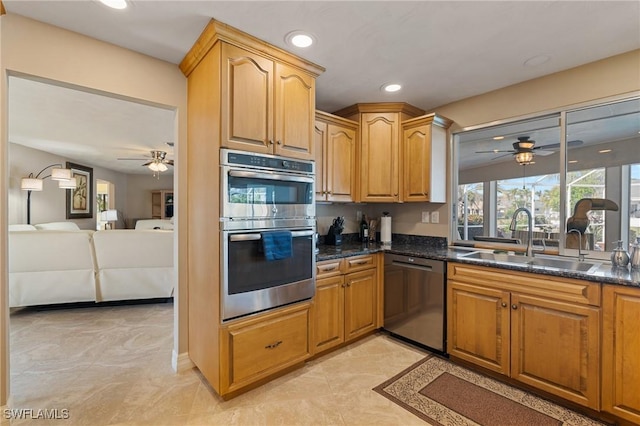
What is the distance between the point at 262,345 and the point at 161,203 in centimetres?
881

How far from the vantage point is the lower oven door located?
1843 mm

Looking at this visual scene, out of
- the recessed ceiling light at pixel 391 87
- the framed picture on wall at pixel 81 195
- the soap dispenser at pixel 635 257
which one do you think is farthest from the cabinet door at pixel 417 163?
the framed picture on wall at pixel 81 195

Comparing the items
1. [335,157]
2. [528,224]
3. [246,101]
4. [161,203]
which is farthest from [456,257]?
[161,203]

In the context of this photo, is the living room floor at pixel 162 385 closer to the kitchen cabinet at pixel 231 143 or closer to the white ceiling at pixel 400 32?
the kitchen cabinet at pixel 231 143

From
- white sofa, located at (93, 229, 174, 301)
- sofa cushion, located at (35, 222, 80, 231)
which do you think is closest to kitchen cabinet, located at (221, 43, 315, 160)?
white sofa, located at (93, 229, 174, 301)

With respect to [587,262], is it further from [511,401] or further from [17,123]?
[17,123]

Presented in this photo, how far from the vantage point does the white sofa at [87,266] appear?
11.2 feet

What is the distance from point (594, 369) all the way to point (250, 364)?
212 cm

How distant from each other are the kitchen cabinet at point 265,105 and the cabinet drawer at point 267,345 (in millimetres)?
1192

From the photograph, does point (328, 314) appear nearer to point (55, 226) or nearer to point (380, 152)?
point (380, 152)

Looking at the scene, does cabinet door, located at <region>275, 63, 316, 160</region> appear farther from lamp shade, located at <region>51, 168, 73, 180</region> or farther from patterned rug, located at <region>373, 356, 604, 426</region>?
lamp shade, located at <region>51, 168, 73, 180</region>

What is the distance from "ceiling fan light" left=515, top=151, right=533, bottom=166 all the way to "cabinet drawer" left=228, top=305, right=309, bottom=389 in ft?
7.72

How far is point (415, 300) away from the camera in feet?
8.55

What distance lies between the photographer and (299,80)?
86.9 inches
